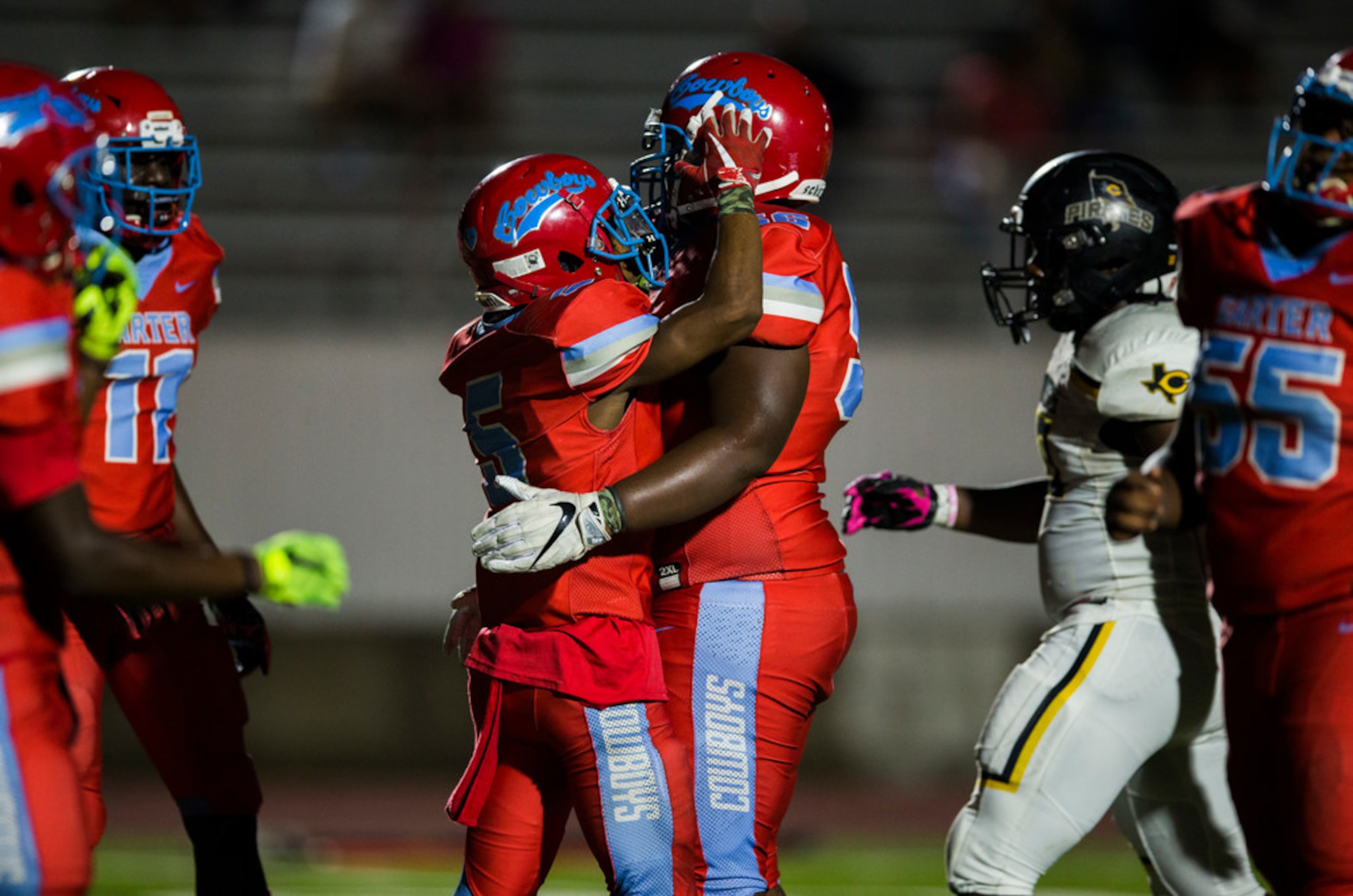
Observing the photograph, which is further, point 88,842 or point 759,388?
point 759,388

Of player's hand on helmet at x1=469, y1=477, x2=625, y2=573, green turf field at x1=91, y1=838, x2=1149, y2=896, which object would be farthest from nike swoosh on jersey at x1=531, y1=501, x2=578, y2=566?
green turf field at x1=91, y1=838, x2=1149, y2=896

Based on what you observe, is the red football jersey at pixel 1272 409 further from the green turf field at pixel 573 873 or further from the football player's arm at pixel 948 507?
the green turf field at pixel 573 873

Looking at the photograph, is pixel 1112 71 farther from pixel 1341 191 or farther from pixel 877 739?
pixel 1341 191

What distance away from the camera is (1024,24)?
391 inches

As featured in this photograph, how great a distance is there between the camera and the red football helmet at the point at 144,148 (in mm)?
3412

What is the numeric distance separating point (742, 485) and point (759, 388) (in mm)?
189

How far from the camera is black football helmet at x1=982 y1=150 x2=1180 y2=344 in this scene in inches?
138

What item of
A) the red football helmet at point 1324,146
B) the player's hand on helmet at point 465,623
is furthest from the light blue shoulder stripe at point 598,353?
the red football helmet at point 1324,146

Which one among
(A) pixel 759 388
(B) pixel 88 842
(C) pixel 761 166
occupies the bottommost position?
(B) pixel 88 842

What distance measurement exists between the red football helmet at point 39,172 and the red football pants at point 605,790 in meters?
1.14

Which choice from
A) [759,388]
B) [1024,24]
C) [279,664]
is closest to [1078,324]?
[759,388]

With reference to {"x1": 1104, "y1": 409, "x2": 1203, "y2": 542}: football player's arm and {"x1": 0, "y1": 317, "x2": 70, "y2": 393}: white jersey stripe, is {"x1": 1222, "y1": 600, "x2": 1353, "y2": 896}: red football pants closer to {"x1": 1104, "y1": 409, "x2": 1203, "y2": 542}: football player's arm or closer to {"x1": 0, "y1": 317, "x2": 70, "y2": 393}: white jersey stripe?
{"x1": 1104, "y1": 409, "x2": 1203, "y2": 542}: football player's arm

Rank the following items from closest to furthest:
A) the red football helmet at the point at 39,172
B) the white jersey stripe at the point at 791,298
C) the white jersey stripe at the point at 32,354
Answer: the white jersey stripe at the point at 32,354, the red football helmet at the point at 39,172, the white jersey stripe at the point at 791,298

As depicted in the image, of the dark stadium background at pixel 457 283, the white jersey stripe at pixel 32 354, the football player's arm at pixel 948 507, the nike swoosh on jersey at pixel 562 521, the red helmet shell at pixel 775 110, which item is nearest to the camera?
the white jersey stripe at pixel 32 354
